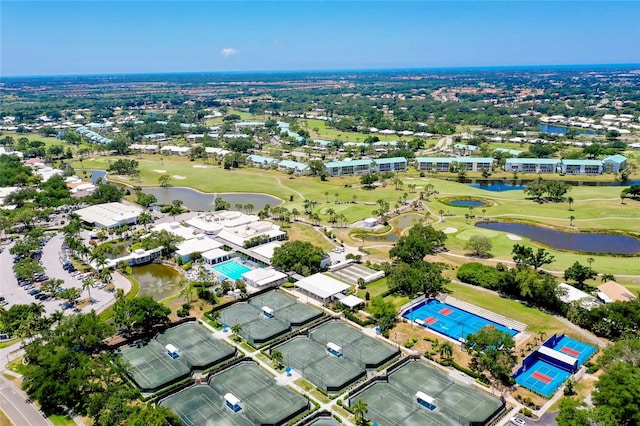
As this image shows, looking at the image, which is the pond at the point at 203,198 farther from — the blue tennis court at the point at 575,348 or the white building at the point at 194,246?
the blue tennis court at the point at 575,348

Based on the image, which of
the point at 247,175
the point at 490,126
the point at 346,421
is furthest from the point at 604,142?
the point at 346,421

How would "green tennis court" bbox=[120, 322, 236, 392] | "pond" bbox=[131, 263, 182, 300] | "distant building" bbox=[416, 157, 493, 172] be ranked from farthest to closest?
1. "distant building" bbox=[416, 157, 493, 172]
2. "pond" bbox=[131, 263, 182, 300]
3. "green tennis court" bbox=[120, 322, 236, 392]

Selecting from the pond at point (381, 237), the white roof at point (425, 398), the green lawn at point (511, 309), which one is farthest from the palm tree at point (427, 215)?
the white roof at point (425, 398)

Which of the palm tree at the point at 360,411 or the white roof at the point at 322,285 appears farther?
the white roof at the point at 322,285

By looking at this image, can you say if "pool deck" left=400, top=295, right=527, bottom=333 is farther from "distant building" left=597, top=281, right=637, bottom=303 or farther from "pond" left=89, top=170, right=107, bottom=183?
"pond" left=89, top=170, right=107, bottom=183

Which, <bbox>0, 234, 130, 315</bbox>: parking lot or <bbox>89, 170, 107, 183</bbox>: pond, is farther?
<bbox>89, 170, 107, 183</bbox>: pond

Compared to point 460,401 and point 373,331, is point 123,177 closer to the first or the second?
point 373,331

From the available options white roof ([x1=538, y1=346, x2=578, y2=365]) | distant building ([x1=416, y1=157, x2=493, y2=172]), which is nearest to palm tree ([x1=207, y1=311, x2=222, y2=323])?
white roof ([x1=538, y1=346, x2=578, y2=365])
